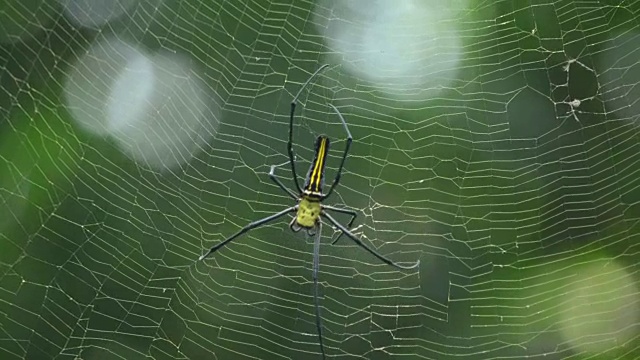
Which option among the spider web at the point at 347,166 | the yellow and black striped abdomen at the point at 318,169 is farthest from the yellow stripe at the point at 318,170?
the spider web at the point at 347,166

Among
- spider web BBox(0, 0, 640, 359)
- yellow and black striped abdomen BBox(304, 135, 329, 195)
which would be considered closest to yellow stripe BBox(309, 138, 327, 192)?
yellow and black striped abdomen BBox(304, 135, 329, 195)

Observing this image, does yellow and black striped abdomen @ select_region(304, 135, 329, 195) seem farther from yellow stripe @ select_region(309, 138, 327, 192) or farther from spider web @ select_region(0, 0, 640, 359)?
spider web @ select_region(0, 0, 640, 359)

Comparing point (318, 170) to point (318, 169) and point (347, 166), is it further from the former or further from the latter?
point (347, 166)

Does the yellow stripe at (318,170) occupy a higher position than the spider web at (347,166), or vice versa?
the spider web at (347,166)

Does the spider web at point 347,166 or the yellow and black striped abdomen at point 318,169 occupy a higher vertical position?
the spider web at point 347,166

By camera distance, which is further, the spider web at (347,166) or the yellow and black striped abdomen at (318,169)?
the spider web at (347,166)

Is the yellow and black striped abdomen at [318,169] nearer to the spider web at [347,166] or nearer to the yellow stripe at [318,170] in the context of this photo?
the yellow stripe at [318,170]
